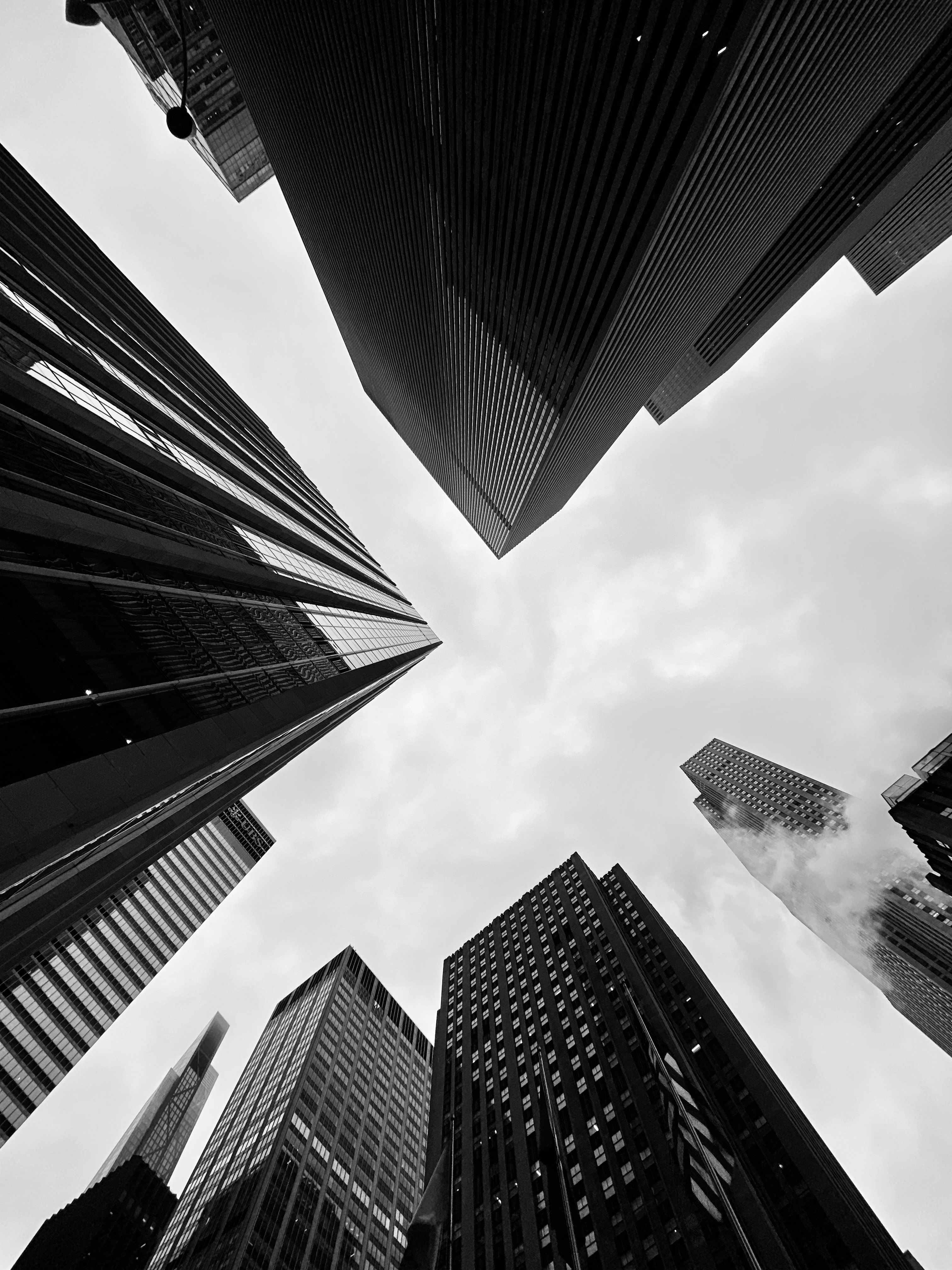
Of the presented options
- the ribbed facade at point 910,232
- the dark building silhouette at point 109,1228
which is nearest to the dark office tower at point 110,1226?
the dark building silhouette at point 109,1228

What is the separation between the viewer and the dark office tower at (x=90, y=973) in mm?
70188

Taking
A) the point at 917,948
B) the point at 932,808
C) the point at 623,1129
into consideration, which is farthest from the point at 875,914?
the point at 623,1129

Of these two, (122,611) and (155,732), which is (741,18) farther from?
(155,732)

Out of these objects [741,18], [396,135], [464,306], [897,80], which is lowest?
[897,80]

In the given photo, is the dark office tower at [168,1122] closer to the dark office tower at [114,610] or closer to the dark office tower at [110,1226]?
the dark office tower at [110,1226]

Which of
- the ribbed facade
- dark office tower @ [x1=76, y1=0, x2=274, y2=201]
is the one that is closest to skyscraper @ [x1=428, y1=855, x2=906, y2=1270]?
dark office tower @ [x1=76, y1=0, x2=274, y2=201]

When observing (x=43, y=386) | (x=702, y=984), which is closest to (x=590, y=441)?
(x=702, y=984)

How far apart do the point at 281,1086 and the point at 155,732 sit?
98.2m

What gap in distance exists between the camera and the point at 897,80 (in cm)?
5650

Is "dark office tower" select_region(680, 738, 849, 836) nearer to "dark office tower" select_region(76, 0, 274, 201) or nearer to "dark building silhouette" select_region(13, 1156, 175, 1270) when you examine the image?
"dark building silhouette" select_region(13, 1156, 175, 1270)

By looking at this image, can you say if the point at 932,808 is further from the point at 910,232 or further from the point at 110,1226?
the point at 910,232

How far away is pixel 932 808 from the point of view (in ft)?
187

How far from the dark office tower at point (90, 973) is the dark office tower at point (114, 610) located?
3346cm

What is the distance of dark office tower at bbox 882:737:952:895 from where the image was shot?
55.6 m
